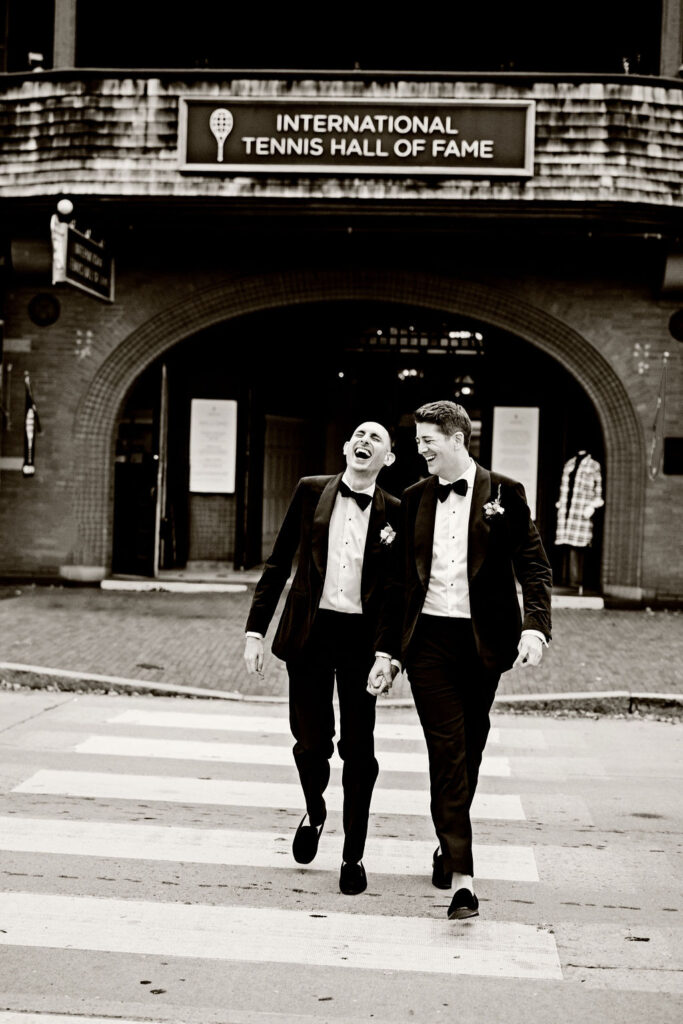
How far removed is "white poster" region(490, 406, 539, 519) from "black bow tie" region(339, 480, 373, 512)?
11730 mm

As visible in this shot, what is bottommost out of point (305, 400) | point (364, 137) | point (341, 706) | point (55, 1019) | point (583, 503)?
point (55, 1019)

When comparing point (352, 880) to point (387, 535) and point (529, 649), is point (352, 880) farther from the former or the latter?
point (387, 535)

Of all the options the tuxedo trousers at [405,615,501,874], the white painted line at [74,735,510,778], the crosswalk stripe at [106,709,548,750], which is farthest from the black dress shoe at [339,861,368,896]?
the crosswalk stripe at [106,709,548,750]

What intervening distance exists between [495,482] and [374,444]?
0.57m

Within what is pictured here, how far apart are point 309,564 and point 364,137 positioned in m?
9.94

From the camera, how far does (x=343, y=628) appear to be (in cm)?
566

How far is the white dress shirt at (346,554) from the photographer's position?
18.6 ft

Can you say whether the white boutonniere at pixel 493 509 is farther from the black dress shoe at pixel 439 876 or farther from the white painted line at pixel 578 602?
the white painted line at pixel 578 602

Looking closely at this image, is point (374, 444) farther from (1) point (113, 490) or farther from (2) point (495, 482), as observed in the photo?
(1) point (113, 490)

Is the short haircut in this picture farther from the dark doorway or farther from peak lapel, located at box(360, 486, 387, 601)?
the dark doorway

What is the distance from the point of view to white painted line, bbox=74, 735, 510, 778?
8.09 metres

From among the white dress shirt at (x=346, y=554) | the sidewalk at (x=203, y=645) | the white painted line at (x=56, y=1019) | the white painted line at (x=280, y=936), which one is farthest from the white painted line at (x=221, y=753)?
the white painted line at (x=56, y=1019)

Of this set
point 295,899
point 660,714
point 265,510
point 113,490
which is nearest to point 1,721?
point 295,899

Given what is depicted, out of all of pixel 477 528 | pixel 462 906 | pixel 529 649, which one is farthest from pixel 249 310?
pixel 462 906
